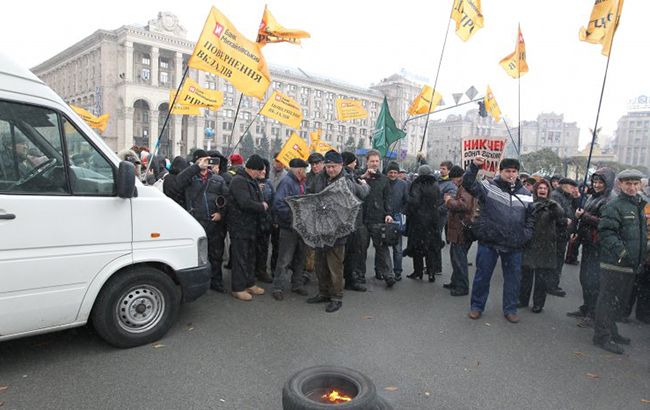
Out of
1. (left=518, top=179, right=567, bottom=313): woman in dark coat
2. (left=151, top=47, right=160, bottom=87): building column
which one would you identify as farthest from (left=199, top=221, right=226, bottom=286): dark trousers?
(left=151, top=47, right=160, bottom=87): building column

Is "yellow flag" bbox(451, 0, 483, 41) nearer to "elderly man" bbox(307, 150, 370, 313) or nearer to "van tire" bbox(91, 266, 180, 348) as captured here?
"elderly man" bbox(307, 150, 370, 313)

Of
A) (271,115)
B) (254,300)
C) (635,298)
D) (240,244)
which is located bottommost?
(254,300)

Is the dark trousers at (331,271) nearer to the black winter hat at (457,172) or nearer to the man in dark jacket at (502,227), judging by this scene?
the man in dark jacket at (502,227)

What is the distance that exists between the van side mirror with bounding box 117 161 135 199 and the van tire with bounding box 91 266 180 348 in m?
0.80

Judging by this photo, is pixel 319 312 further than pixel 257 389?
Yes

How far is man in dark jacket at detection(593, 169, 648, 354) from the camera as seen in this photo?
4516mm

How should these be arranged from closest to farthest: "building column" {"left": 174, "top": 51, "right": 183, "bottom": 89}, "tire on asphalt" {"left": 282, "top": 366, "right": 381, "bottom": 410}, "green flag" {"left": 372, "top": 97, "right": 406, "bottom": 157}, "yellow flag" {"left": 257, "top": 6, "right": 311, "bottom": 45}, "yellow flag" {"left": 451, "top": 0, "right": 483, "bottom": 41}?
"tire on asphalt" {"left": 282, "top": 366, "right": 381, "bottom": 410} → "yellow flag" {"left": 257, "top": 6, "right": 311, "bottom": 45} → "yellow flag" {"left": 451, "top": 0, "right": 483, "bottom": 41} → "green flag" {"left": 372, "top": 97, "right": 406, "bottom": 157} → "building column" {"left": 174, "top": 51, "right": 183, "bottom": 89}

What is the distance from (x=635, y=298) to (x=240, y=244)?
5.46m

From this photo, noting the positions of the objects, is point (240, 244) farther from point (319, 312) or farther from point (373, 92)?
point (373, 92)

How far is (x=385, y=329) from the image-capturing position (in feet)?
16.2

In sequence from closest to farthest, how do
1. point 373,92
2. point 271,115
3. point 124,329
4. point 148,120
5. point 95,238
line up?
1. point 95,238
2. point 124,329
3. point 271,115
4. point 148,120
5. point 373,92

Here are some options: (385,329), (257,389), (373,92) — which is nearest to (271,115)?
(385,329)

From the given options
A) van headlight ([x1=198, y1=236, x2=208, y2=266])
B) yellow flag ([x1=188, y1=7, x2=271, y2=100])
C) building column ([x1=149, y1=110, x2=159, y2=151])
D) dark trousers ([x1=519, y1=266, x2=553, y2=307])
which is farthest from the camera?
building column ([x1=149, y1=110, x2=159, y2=151])

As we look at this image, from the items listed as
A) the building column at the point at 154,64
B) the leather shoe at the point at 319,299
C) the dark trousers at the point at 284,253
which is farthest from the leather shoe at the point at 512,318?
the building column at the point at 154,64
